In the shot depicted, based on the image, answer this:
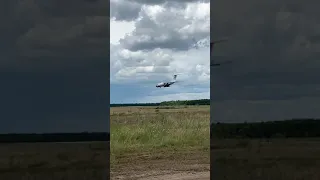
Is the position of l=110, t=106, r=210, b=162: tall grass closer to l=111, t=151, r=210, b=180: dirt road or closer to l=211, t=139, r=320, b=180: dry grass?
l=111, t=151, r=210, b=180: dirt road

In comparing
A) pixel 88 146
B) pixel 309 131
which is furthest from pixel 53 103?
pixel 309 131

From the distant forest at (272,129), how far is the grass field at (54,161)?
5.67 feet

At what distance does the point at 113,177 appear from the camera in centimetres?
773

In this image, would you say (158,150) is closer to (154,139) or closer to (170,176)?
(154,139)

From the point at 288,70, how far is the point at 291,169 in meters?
1.56

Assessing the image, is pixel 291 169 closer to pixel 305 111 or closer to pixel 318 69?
pixel 305 111

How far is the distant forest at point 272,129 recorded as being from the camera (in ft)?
25.4

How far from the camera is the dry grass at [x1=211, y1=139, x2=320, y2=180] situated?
725 centimetres

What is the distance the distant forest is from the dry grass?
0.43 feet

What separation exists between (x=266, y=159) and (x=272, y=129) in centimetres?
52

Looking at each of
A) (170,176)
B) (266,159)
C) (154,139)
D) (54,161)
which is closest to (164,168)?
(170,176)

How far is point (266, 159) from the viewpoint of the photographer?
7996 mm

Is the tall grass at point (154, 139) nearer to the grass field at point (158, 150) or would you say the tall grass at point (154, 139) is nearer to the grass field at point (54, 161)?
the grass field at point (158, 150)

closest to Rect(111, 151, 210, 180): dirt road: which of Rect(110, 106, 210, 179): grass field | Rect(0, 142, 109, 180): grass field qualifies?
Rect(110, 106, 210, 179): grass field
